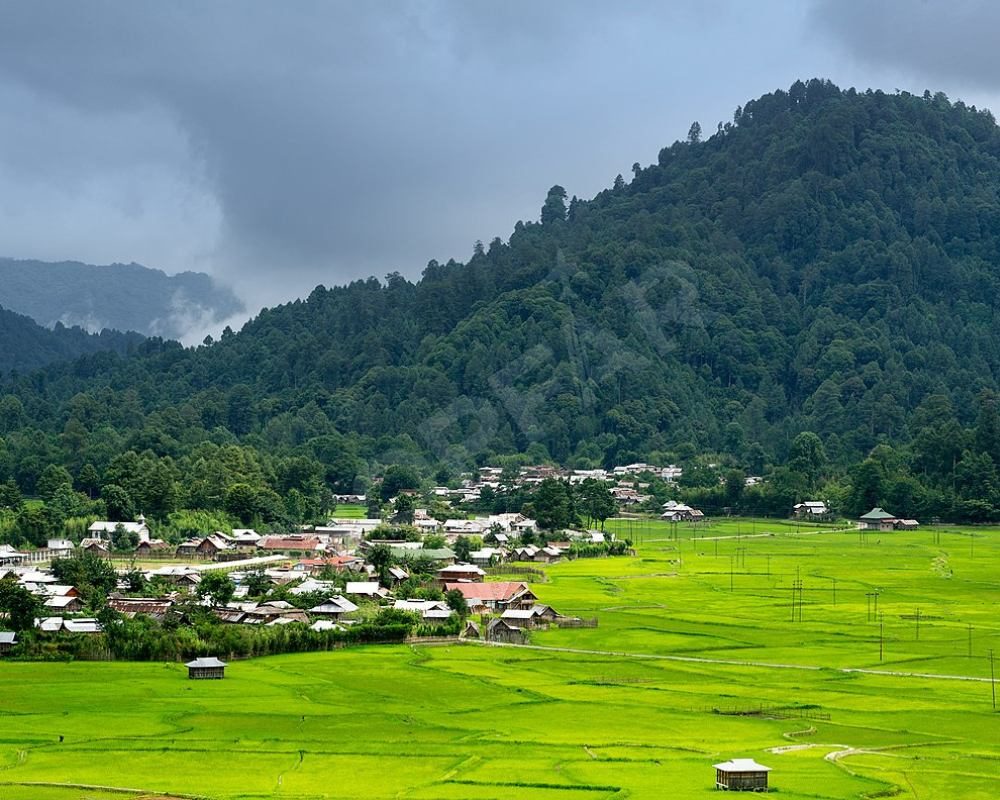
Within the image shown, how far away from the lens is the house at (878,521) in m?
123

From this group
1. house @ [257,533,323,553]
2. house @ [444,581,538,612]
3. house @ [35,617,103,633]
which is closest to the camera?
house @ [35,617,103,633]

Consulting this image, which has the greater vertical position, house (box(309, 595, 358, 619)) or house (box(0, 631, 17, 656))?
house (box(309, 595, 358, 619))

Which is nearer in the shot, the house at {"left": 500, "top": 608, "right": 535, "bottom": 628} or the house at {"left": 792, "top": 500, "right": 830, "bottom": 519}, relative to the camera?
the house at {"left": 500, "top": 608, "right": 535, "bottom": 628}

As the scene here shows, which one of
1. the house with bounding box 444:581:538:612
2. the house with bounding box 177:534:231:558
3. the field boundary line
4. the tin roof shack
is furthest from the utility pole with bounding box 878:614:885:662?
the house with bounding box 177:534:231:558

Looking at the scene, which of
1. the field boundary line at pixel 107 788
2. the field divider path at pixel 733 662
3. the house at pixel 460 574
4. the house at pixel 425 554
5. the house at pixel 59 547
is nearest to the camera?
the field boundary line at pixel 107 788

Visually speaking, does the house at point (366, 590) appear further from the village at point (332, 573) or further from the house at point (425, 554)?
the house at point (425, 554)

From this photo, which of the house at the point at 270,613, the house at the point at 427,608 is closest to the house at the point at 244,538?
the house at the point at 427,608

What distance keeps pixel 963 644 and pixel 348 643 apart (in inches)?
963

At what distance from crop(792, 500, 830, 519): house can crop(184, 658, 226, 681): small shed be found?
3564 inches

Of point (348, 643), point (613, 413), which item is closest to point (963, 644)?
point (348, 643)

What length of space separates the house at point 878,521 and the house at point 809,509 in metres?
7.48

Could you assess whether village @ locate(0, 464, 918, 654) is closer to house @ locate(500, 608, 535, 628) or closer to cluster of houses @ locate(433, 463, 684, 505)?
house @ locate(500, 608, 535, 628)

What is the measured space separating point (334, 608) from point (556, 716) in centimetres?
2250

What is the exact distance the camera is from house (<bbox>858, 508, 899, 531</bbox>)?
123 meters
